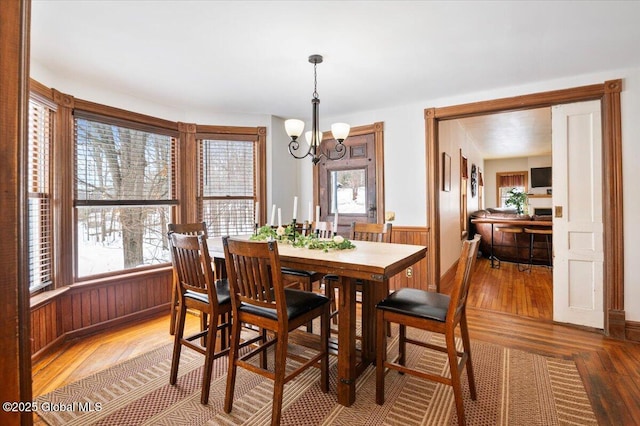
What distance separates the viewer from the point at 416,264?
12.8ft

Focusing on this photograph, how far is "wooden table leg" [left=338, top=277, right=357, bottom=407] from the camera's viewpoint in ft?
6.46

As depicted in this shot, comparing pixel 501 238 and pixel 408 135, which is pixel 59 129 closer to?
pixel 408 135

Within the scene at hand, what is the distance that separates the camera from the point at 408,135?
12.9ft

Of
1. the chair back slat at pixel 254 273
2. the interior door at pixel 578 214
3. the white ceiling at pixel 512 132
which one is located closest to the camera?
the chair back slat at pixel 254 273

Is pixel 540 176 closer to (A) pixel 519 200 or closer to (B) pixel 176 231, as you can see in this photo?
(A) pixel 519 200

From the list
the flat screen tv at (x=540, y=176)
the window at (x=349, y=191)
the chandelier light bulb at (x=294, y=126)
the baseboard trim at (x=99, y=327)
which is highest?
the flat screen tv at (x=540, y=176)

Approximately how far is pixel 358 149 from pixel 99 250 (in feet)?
10.2

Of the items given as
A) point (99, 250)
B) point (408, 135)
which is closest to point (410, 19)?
point (408, 135)

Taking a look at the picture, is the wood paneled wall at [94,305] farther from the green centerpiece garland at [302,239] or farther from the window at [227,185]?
the green centerpiece garland at [302,239]

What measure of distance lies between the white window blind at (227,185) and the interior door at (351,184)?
3.22 feet

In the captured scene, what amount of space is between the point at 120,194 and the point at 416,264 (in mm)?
3348

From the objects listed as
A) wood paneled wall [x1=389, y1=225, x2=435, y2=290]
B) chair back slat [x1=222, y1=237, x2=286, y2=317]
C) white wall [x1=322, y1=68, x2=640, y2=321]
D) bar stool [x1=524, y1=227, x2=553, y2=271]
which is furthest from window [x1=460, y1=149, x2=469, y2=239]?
chair back slat [x1=222, y1=237, x2=286, y2=317]

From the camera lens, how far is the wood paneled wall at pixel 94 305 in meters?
2.61

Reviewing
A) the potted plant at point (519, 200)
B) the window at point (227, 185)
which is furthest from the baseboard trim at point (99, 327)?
the potted plant at point (519, 200)
